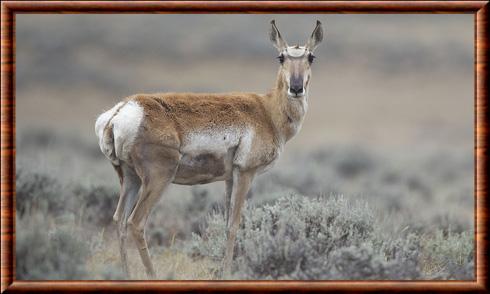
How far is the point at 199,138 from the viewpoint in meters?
7.20

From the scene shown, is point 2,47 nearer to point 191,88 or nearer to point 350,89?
point 191,88

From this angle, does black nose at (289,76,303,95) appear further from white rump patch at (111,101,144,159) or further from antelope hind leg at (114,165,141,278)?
antelope hind leg at (114,165,141,278)

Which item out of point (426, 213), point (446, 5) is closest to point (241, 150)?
point (446, 5)

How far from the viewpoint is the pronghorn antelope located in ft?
22.6

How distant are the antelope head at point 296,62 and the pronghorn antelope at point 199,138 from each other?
11 millimetres

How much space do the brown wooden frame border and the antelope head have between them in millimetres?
1012

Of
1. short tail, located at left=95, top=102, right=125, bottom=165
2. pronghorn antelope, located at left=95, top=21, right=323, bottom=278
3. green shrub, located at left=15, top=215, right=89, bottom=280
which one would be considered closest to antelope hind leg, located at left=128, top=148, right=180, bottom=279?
pronghorn antelope, located at left=95, top=21, right=323, bottom=278

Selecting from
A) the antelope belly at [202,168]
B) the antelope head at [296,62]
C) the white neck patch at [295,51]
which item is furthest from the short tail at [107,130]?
the white neck patch at [295,51]

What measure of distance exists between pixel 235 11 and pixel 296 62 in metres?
1.31

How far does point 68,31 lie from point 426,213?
37.8 ft

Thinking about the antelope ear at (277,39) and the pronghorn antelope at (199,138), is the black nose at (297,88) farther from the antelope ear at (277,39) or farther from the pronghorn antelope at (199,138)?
the antelope ear at (277,39)

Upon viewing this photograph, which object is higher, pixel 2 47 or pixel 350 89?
pixel 350 89

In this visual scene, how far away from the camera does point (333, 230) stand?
748 centimetres

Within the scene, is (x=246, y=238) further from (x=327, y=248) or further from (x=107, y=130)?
(x=107, y=130)
